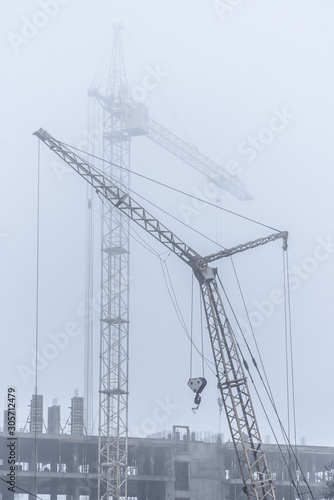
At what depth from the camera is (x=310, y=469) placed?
339ft

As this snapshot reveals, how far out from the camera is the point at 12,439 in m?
82.6

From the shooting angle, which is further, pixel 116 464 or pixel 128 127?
pixel 128 127

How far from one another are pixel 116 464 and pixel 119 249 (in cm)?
2288

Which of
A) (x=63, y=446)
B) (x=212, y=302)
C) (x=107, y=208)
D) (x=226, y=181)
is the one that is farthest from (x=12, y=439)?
(x=226, y=181)

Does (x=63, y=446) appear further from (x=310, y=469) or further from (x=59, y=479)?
(x=310, y=469)

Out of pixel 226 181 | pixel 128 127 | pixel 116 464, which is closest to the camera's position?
pixel 116 464

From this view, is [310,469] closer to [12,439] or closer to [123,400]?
[123,400]

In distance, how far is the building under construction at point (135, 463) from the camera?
288 feet

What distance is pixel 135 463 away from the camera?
94250 millimetres

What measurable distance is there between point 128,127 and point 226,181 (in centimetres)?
3586

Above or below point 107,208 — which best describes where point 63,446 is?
below

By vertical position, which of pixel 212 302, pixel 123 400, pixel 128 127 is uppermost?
pixel 128 127

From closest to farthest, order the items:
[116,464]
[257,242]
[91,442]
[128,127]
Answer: [257,242] < [116,464] < [91,442] < [128,127]

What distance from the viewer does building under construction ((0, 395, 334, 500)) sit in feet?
288
